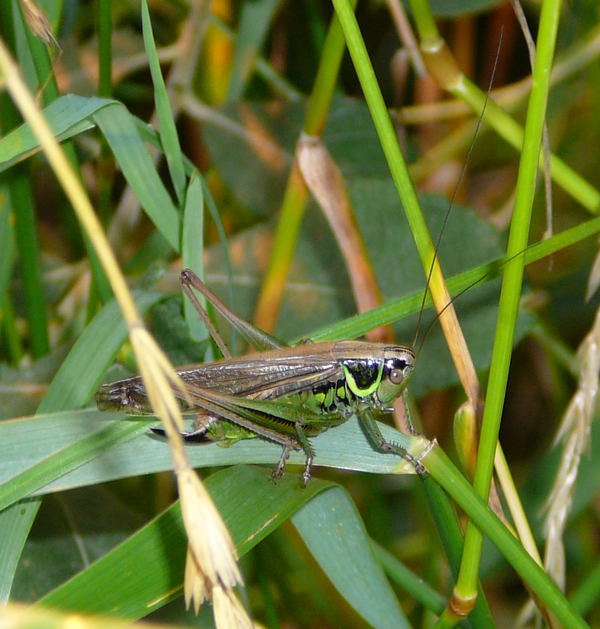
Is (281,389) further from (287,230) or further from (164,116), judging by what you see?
(164,116)

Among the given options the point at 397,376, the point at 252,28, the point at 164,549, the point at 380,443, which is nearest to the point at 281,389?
the point at 397,376

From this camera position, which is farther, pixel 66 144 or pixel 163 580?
pixel 66 144

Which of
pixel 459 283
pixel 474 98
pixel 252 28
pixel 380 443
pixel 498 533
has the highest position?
pixel 252 28

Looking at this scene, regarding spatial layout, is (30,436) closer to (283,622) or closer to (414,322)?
(414,322)

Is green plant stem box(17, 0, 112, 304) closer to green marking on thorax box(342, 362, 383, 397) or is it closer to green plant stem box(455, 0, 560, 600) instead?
green marking on thorax box(342, 362, 383, 397)

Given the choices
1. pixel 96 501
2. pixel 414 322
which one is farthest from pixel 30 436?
pixel 414 322

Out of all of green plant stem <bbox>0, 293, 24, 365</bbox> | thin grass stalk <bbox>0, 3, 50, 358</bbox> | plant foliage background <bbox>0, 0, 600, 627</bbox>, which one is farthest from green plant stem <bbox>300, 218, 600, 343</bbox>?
green plant stem <bbox>0, 293, 24, 365</bbox>
